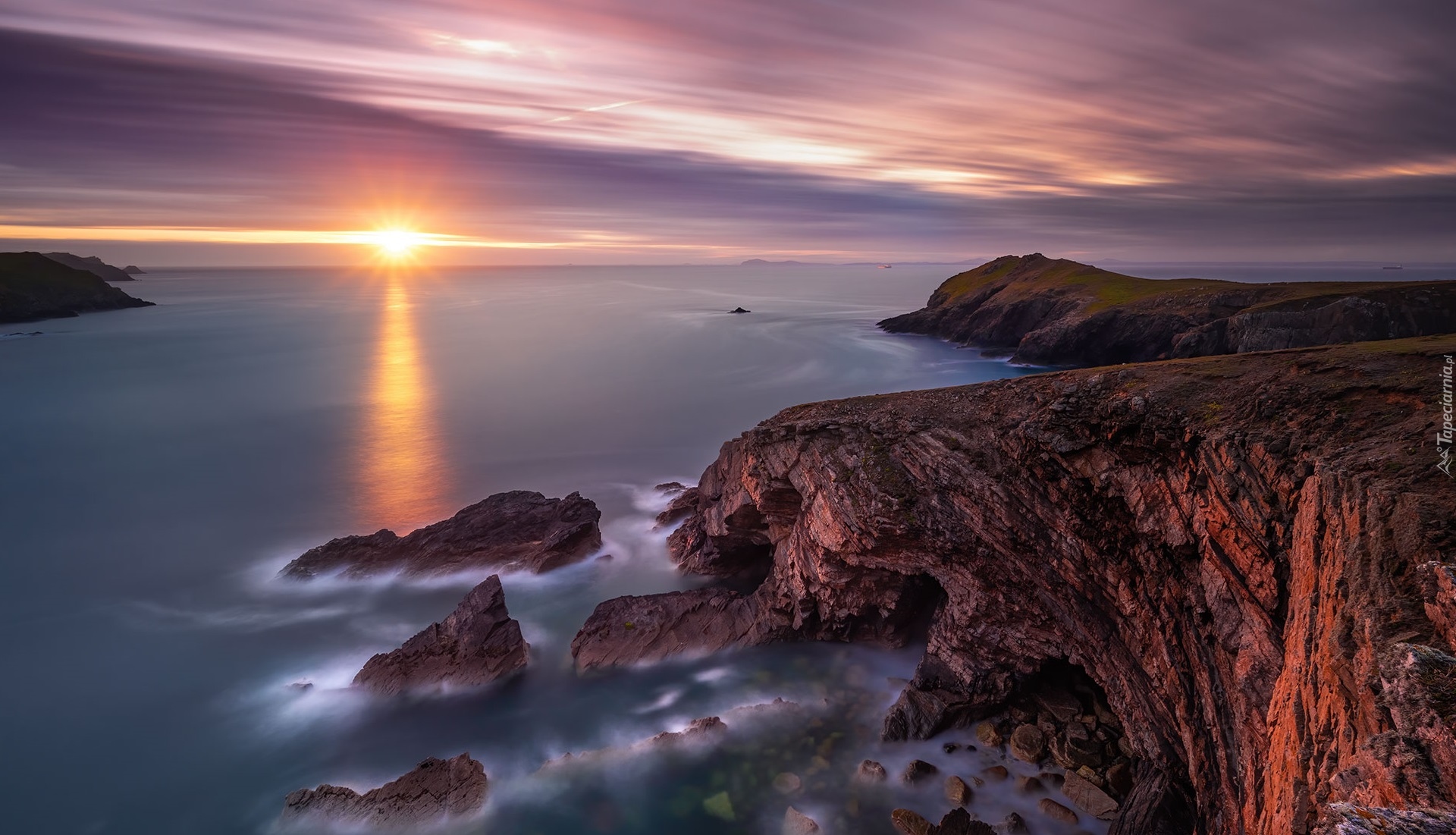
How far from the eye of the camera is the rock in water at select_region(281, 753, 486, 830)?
16.7 metres

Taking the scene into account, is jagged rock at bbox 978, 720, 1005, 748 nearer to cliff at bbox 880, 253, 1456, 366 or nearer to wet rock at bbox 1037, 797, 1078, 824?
wet rock at bbox 1037, 797, 1078, 824

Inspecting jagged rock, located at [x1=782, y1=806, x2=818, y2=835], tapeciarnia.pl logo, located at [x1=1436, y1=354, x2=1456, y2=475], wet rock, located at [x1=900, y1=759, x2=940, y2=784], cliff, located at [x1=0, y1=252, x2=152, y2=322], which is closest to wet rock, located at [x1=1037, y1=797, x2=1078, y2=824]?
wet rock, located at [x1=900, y1=759, x2=940, y2=784]

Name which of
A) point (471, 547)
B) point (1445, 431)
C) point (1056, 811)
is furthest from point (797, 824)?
point (471, 547)

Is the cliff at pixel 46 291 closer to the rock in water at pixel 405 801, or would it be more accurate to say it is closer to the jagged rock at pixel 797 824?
the rock in water at pixel 405 801

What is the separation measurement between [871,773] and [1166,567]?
28.1 feet

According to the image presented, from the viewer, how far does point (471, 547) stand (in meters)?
30.7

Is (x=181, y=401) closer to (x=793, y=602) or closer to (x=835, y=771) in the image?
(x=793, y=602)

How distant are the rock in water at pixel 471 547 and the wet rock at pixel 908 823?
18.8m

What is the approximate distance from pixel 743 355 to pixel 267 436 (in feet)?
180

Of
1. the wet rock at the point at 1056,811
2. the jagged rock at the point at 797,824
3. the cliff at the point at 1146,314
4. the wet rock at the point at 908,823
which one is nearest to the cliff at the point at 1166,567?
the wet rock at the point at 1056,811

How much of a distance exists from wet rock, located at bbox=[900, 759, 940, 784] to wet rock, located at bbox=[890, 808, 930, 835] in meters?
1.01

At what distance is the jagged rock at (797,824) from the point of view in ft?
51.0

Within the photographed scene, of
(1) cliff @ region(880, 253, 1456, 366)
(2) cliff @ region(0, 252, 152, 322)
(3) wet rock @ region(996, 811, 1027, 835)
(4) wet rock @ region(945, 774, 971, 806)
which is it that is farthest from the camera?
(2) cliff @ region(0, 252, 152, 322)

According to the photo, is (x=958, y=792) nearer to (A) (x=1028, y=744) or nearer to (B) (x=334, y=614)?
(A) (x=1028, y=744)
